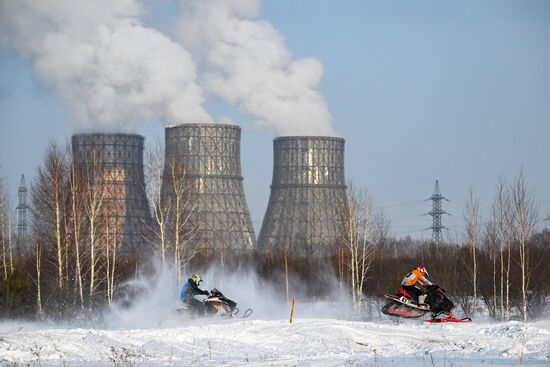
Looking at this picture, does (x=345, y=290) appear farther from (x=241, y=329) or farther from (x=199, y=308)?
(x=241, y=329)

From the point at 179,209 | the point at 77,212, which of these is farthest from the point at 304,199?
the point at 77,212

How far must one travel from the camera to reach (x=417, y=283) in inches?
805

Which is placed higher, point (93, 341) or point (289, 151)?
point (289, 151)

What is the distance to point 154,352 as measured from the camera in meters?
14.7

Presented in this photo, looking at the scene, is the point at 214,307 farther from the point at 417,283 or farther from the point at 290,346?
the point at 290,346

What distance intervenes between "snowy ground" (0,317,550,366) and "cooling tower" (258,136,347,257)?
35113 mm

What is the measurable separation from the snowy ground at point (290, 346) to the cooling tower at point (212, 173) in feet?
109

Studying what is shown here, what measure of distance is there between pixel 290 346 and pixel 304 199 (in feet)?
127

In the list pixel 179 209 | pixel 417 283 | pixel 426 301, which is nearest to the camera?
pixel 426 301

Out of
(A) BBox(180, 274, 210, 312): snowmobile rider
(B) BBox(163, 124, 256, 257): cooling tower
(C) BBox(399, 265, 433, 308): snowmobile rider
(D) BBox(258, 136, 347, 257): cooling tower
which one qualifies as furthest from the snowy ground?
(D) BBox(258, 136, 347, 257): cooling tower

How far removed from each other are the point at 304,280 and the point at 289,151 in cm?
1015

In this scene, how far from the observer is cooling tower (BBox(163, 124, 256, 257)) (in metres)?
51.7

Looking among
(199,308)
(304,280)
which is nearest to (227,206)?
(304,280)

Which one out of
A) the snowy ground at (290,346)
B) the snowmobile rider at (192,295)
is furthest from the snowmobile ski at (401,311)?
the snowmobile rider at (192,295)
